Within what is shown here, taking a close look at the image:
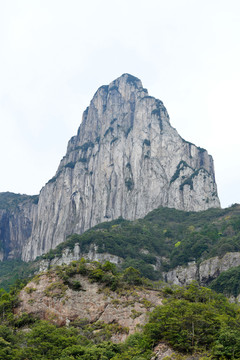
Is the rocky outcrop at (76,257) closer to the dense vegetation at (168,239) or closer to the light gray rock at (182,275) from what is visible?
the dense vegetation at (168,239)

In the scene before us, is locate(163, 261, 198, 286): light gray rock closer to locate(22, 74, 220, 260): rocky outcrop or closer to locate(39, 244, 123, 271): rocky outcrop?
locate(39, 244, 123, 271): rocky outcrop

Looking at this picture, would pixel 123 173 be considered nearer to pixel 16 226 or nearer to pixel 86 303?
pixel 16 226

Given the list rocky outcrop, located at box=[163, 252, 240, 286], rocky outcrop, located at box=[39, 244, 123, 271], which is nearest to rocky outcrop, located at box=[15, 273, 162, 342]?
rocky outcrop, located at box=[163, 252, 240, 286]

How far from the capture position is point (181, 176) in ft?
432

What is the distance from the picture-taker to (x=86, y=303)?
150 feet

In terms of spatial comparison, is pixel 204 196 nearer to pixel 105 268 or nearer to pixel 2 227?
pixel 105 268

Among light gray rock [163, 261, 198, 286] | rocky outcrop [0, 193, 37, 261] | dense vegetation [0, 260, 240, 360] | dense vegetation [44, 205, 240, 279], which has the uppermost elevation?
rocky outcrop [0, 193, 37, 261]

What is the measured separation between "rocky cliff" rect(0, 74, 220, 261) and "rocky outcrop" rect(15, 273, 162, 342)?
81489mm

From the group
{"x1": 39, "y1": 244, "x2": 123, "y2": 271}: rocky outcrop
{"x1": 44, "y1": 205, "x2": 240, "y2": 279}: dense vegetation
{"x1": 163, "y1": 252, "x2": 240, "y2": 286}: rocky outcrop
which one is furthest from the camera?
{"x1": 39, "y1": 244, "x2": 123, "y2": 271}: rocky outcrop

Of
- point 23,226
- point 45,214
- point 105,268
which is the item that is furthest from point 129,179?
→ point 105,268

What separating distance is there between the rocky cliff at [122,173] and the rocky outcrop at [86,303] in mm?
81489

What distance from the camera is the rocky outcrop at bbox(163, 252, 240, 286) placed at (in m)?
74.2

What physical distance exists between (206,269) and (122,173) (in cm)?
7197

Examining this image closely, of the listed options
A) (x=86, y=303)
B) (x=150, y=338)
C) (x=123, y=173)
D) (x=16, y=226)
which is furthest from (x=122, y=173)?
(x=150, y=338)
